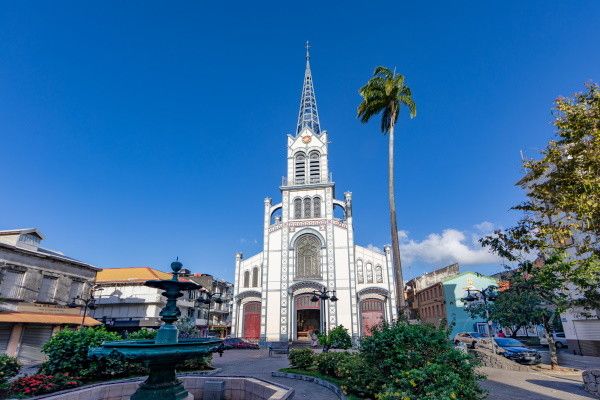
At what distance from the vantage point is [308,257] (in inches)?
1485

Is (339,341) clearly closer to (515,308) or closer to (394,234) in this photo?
(394,234)

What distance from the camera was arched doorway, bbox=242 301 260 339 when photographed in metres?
36.5

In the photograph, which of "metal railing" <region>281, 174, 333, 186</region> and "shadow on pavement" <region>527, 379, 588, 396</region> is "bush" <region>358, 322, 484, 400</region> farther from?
"metal railing" <region>281, 174, 333, 186</region>

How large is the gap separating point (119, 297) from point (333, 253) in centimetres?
2261

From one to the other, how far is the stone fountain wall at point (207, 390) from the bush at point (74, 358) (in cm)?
189

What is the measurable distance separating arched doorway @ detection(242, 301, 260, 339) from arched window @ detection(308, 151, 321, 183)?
1644cm

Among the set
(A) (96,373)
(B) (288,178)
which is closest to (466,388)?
(A) (96,373)

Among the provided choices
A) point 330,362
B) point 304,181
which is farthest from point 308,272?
point 330,362

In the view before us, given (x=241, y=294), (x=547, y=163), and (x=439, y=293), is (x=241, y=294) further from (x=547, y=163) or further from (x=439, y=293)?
(x=547, y=163)

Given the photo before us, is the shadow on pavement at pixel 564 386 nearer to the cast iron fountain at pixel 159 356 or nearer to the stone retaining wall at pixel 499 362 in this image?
the stone retaining wall at pixel 499 362

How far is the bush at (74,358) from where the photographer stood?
38.8 ft

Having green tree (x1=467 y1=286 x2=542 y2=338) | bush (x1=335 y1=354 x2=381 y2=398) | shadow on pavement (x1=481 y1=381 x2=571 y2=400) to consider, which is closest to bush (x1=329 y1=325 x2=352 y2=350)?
shadow on pavement (x1=481 y1=381 x2=571 y2=400)

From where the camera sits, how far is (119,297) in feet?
107

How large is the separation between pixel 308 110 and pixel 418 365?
152 ft
